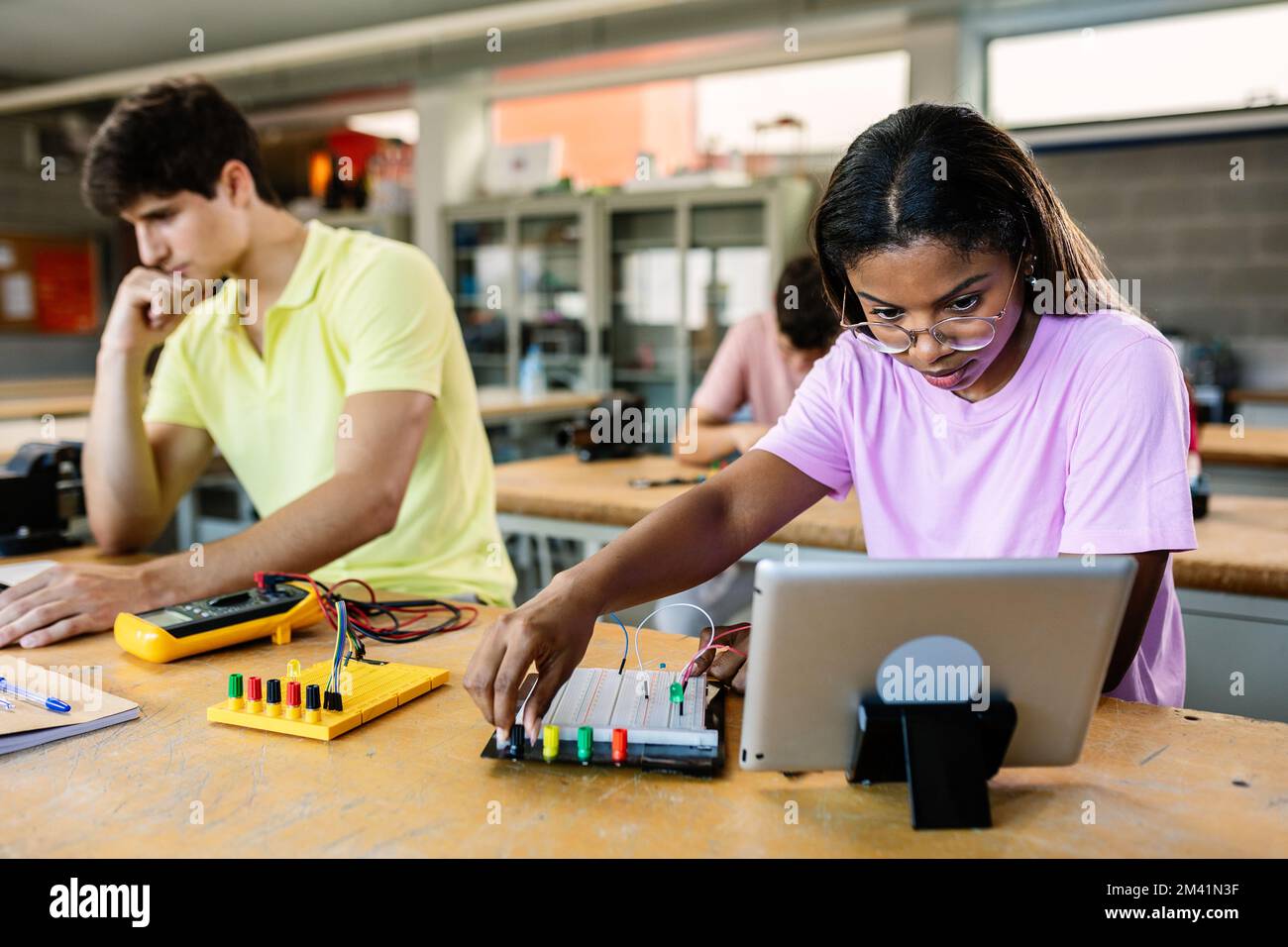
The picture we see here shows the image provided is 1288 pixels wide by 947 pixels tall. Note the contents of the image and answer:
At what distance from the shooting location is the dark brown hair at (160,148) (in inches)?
65.8

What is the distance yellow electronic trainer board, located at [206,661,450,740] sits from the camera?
1.01 m

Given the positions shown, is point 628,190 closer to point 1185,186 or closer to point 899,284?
Answer: point 1185,186

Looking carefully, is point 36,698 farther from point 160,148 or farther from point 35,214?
point 35,214

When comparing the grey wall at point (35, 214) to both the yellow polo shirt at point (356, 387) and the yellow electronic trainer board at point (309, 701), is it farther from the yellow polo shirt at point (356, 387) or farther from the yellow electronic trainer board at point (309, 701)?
the yellow electronic trainer board at point (309, 701)

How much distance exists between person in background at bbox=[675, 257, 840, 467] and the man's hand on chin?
1860mm

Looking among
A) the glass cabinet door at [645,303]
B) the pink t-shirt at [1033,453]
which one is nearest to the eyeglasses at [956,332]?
the pink t-shirt at [1033,453]

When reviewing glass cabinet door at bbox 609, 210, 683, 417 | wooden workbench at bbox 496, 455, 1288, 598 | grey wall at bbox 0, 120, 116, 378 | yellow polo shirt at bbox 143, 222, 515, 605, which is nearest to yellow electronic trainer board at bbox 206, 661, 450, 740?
yellow polo shirt at bbox 143, 222, 515, 605

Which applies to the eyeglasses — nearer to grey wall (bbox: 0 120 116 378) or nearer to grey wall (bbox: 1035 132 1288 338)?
grey wall (bbox: 1035 132 1288 338)

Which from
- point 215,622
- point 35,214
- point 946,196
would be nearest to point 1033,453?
point 946,196

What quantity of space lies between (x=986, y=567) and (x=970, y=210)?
0.47 metres

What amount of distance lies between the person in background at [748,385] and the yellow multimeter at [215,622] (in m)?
1.21

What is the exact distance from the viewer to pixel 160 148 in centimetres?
168

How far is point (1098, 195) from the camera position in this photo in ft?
17.7
